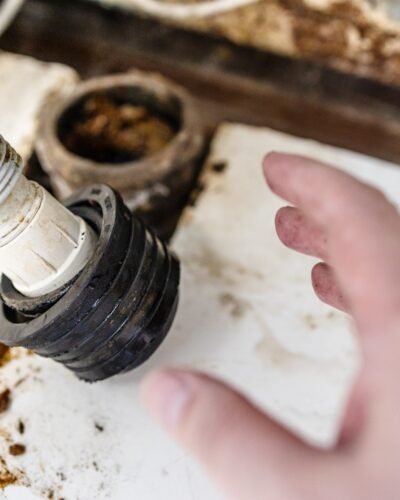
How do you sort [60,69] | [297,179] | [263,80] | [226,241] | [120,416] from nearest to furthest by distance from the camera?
[297,179] → [120,416] → [226,241] → [60,69] → [263,80]

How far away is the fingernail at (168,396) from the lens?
535 mm

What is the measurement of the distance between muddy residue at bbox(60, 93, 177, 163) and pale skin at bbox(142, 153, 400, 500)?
757 millimetres

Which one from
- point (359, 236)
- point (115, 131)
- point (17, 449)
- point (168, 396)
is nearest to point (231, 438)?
point (168, 396)

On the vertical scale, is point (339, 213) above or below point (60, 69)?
above

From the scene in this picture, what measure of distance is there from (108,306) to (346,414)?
0.37 m

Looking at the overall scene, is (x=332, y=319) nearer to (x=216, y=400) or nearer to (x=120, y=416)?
(x=120, y=416)

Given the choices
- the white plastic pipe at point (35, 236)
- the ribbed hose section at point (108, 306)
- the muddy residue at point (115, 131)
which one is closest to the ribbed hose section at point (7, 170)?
the white plastic pipe at point (35, 236)

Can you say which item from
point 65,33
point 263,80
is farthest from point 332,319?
point 65,33

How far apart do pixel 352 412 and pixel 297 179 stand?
20 cm

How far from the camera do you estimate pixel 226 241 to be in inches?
44.0

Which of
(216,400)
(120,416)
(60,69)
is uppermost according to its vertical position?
(216,400)

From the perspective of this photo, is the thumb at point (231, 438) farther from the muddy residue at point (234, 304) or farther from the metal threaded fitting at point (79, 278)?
the muddy residue at point (234, 304)

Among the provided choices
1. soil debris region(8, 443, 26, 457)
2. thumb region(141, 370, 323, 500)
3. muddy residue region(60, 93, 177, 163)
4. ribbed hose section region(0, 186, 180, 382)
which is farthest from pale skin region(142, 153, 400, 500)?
muddy residue region(60, 93, 177, 163)

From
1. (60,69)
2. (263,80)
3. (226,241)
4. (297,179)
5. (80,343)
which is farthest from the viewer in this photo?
(263,80)
